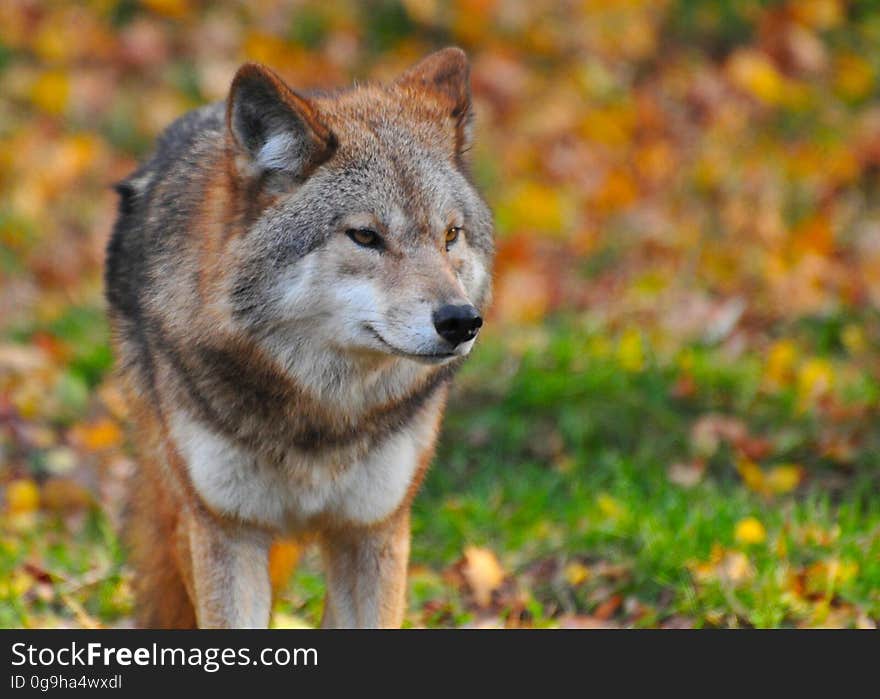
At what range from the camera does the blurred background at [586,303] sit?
5.84m

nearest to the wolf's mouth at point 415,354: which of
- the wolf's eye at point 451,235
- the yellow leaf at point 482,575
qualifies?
the wolf's eye at point 451,235

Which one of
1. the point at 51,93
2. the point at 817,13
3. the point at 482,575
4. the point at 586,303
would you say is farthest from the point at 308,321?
the point at 817,13

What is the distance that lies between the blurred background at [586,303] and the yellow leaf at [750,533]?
0.08 feet

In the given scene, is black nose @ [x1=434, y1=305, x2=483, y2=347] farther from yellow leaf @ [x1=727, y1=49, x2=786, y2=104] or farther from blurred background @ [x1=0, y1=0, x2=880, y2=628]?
yellow leaf @ [x1=727, y1=49, x2=786, y2=104]

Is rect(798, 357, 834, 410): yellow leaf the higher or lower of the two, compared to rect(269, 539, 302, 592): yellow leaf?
higher

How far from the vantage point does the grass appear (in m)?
5.51

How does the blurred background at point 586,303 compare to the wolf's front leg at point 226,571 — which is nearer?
the wolf's front leg at point 226,571

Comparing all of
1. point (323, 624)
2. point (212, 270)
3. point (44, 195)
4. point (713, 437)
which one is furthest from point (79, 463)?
point (44, 195)

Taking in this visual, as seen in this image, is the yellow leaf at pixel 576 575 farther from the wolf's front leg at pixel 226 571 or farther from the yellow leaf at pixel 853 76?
the yellow leaf at pixel 853 76

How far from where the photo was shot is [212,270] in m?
4.46

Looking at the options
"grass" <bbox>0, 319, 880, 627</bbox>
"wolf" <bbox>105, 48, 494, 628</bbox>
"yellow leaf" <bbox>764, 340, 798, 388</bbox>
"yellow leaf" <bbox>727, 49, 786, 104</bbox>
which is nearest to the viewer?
"wolf" <bbox>105, 48, 494, 628</bbox>

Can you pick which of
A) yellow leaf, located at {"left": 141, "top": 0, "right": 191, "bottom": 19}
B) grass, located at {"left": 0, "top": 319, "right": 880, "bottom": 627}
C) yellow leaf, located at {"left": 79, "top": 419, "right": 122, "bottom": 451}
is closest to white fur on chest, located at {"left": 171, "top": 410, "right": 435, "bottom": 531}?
grass, located at {"left": 0, "top": 319, "right": 880, "bottom": 627}

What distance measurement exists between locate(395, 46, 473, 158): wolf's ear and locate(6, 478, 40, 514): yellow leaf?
3.15m
